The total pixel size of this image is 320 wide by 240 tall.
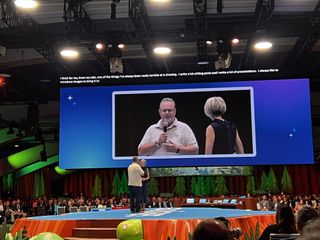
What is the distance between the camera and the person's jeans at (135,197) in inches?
380

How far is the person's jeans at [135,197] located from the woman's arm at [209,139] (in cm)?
358

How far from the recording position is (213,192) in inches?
1029

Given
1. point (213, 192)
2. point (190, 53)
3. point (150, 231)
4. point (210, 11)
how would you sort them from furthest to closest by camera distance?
1. point (213, 192)
2. point (190, 53)
3. point (210, 11)
4. point (150, 231)

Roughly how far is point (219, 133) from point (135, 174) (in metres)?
4.20

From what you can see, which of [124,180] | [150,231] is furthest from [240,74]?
[124,180]

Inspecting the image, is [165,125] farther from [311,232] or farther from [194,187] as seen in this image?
[194,187]

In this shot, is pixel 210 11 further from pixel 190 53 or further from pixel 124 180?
pixel 124 180

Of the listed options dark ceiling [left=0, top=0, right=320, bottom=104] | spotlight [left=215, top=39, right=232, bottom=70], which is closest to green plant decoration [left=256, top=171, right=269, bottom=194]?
dark ceiling [left=0, top=0, right=320, bottom=104]

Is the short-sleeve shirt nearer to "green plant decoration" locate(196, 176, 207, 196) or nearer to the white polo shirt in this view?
the white polo shirt

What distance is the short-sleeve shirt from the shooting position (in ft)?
42.7

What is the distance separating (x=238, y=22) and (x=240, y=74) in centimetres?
139

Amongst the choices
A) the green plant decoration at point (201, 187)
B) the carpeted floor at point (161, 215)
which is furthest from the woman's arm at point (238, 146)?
the green plant decoration at point (201, 187)

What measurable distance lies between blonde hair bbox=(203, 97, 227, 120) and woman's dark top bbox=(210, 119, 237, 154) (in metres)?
0.19

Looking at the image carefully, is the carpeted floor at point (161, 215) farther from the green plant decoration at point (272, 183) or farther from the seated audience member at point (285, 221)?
the green plant decoration at point (272, 183)
